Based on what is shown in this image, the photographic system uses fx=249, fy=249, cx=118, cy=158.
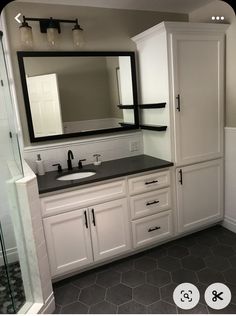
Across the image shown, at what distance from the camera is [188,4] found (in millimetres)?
2518

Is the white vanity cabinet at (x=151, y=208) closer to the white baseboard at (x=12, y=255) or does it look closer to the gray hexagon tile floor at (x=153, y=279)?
the gray hexagon tile floor at (x=153, y=279)

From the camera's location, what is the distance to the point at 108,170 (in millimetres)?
2277

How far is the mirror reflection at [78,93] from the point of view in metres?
2.29

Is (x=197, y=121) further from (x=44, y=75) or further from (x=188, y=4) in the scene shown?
(x=44, y=75)

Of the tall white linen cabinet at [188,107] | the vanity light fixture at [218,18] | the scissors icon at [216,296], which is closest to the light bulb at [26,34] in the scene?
the tall white linen cabinet at [188,107]

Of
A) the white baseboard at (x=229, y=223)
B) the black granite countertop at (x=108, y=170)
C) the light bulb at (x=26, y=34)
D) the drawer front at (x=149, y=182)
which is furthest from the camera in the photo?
the white baseboard at (x=229, y=223)

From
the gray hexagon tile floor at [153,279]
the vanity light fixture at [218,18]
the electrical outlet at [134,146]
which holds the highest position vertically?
the vanity light fixture at [218,18]

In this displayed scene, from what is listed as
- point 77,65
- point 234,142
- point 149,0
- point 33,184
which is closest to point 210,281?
point 234,142

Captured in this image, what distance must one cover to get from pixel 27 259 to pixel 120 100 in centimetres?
173

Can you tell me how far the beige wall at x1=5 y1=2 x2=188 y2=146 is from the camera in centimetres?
217

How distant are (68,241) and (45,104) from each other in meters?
1.25

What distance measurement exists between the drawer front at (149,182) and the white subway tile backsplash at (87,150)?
0.53 metres

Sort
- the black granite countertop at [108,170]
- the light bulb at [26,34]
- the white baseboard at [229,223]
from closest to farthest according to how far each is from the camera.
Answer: the black granite countertop at [108,170] < the light bulb at [26,34] < the white baseboard at [229,223]

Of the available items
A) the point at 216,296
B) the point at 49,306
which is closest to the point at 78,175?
the point at 49,306
